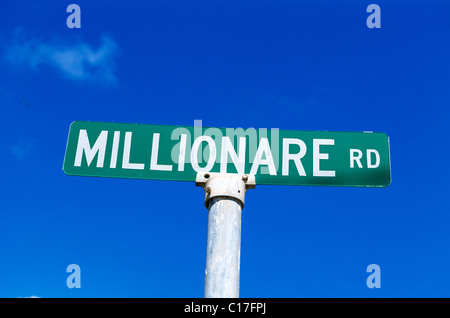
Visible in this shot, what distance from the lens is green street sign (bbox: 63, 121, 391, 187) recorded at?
9.34ft

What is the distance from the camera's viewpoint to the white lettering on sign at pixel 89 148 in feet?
9.52

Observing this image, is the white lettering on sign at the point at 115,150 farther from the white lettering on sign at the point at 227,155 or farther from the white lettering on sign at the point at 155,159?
the white lettering on sign at the point at 155,159

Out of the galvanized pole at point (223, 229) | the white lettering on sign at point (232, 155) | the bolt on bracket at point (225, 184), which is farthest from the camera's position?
the white lettering on sign at point (232, 155)

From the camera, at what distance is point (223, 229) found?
8.11 ft

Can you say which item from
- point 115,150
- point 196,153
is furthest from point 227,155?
point 115,150

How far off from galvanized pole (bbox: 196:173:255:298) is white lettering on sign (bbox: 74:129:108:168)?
1.78 ft

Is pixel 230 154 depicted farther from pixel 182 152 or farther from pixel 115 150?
pixel 115 150

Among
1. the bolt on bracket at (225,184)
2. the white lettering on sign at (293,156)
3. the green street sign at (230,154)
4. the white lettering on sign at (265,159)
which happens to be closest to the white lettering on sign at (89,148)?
the green street sign at (230,154)

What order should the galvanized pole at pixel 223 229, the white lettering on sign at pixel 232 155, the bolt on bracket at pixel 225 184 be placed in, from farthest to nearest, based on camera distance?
1. the white lettering on sign at pixel 232 155
2. the bolt on bracket at pixel 225 184
3. the galvanized pole at pixel 223 229

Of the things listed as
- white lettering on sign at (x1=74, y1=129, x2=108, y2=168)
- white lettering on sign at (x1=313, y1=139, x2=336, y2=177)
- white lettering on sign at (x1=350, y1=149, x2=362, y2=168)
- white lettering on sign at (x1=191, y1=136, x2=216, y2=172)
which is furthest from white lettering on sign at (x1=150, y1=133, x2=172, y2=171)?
white lettering on sign at (x1=350, y1=149, x2=362, y2=168)

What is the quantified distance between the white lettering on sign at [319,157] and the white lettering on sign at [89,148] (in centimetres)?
111

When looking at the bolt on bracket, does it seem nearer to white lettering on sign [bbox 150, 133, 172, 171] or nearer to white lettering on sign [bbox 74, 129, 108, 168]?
white lettering on sign [bbox 150, 133, 172, 171]
